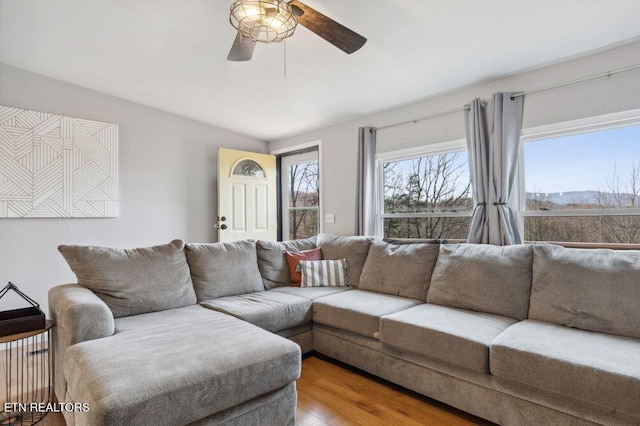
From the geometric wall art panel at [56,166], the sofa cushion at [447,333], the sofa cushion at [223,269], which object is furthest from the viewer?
the geometric wall art panel at [56,166]

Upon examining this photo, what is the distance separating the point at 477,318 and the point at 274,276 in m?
1.74

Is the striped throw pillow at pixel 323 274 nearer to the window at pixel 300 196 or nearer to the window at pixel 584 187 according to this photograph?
the window at pixel 300 196

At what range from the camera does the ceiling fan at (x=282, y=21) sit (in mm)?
1664

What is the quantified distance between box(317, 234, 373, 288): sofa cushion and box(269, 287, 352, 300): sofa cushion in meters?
0.15

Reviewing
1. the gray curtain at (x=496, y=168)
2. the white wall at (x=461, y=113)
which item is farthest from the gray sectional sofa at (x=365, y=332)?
the white wall at (x=461, y=113)

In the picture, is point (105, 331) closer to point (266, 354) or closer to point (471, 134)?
point (266, 354)

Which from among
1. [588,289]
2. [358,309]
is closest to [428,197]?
[358,309]

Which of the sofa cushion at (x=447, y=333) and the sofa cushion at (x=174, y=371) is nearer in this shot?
the sofa cushion at (x=174, y=371)

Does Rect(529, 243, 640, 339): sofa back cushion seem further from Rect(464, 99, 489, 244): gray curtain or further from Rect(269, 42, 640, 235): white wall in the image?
Rect(269, 42, 640, 235): white wall

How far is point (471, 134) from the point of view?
292 centimetres

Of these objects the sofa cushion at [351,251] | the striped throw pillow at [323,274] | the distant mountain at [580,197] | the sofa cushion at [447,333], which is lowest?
the sofa cushion at [447,333]

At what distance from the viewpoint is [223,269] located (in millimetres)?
2799

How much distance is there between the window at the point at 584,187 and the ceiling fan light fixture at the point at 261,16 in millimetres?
2195

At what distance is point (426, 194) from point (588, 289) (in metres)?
1.71
